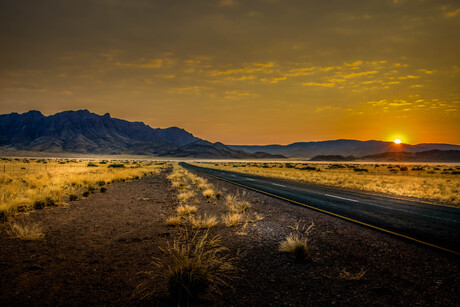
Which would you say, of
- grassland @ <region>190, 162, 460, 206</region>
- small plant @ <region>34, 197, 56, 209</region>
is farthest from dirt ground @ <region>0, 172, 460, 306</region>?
grassland @ <region>190, 162, 460, 206</region>

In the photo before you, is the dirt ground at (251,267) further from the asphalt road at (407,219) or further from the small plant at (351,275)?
the asphalt road at (407,219)

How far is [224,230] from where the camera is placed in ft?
27.3

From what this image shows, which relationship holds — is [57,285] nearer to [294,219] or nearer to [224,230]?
[224,230]

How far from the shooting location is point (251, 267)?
5320 millimetres

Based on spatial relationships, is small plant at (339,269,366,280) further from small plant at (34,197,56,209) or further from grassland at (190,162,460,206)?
grassland at (190,162,460,206)

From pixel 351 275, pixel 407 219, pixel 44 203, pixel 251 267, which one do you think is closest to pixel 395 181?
pixel 407 219

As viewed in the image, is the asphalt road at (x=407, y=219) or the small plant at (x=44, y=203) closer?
the asphalt road at (x=407, y=219)

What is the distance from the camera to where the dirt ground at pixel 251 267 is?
4039mm

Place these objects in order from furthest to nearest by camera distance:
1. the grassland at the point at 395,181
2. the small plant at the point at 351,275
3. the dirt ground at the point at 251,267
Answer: the grassland at the point at 395,181
the small plant at the point at 351,275
the dirt ground at the point at 251,267

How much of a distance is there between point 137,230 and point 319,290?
19.6 feet

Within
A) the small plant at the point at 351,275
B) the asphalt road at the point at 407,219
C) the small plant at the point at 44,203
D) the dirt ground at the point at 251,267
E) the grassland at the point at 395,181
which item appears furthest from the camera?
the grassland at the point at 395,181

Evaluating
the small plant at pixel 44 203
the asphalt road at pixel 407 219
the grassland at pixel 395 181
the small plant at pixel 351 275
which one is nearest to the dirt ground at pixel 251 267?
the small plant at pixel 351 275

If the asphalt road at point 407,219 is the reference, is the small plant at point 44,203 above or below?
below

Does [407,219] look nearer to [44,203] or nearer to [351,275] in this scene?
[351,275]
